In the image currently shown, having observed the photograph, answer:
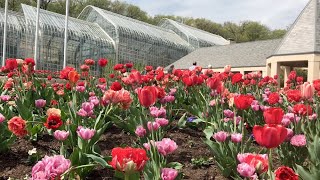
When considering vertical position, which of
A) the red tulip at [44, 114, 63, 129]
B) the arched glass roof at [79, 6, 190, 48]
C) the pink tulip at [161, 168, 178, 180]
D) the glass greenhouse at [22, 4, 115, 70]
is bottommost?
the pink tulip at [161, 168, 178, 180]

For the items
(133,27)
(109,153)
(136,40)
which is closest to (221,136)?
(109,153)

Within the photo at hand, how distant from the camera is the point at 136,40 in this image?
3105 centimetres

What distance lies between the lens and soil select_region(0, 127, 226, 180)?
9.82 feet

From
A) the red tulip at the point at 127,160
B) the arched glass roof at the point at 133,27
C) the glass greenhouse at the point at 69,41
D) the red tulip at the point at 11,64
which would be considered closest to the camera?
the red tulip at the point at 127,160

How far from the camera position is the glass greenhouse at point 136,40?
29766mm

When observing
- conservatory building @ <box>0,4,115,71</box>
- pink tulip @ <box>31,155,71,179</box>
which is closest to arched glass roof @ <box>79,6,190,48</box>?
conservatory building @ <box>0,4,115,71</box>

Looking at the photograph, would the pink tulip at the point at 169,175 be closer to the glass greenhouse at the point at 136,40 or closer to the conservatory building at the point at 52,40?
the conservatory building at the point at 52,40

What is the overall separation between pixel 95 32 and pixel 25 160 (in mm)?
26944

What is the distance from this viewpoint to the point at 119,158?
1.31 meters

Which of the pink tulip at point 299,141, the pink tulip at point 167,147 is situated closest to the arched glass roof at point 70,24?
the pink tulip at point 299,141

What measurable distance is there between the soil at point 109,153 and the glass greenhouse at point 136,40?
25.3 metres

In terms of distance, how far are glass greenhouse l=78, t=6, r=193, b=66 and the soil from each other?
25.3m

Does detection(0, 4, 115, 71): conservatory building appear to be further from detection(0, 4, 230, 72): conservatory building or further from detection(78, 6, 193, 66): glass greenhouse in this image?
detection(78, 6, 193, 66): glass greenhouse

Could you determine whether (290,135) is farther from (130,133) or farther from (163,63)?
(163,63)
